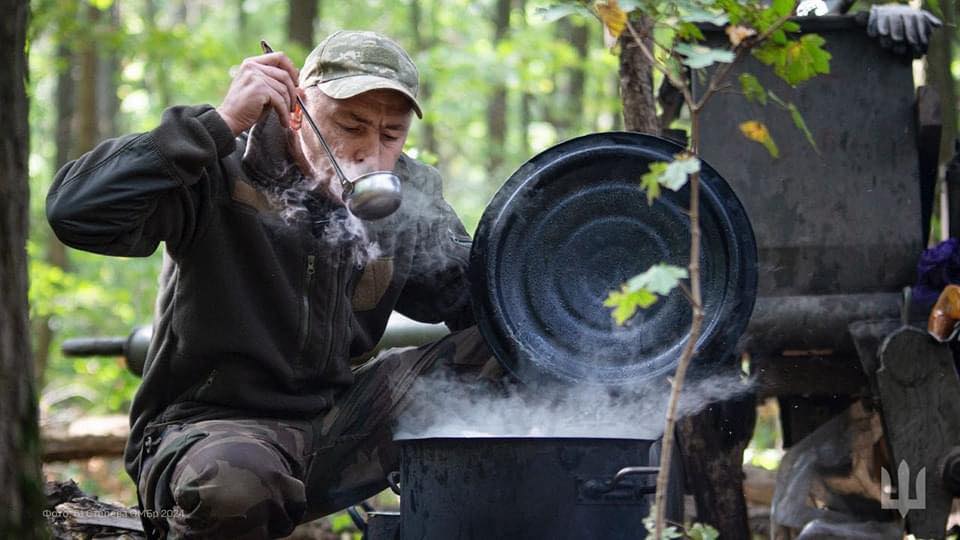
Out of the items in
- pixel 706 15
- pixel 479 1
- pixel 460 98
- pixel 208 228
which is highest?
pixel 479 1

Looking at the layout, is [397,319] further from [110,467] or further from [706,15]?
[110,467]

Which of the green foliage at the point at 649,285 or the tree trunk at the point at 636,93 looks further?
the tree trunk at the point at 636,93

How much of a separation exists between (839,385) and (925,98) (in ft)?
4.16

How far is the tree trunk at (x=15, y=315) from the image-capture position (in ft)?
7.91

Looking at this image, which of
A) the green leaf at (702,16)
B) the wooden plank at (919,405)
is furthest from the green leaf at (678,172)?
the wooden plank at (919,405)

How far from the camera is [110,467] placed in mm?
10742

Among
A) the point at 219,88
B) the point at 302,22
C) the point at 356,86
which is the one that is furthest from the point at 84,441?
the point at 219,88

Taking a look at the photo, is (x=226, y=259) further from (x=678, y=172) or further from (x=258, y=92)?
(x=678, y=172)

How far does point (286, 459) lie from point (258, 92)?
3.70 feet

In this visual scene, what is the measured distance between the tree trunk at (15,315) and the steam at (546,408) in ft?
3.46

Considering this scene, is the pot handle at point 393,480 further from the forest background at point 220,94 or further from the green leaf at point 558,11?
the forest background at point 220,94

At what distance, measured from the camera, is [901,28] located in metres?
4.68

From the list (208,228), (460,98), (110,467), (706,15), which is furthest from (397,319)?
(460,98)

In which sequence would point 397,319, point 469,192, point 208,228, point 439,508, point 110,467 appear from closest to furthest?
point 439,508 < point 208,228 < point 397,319 < point 110,467 < point 469,192
